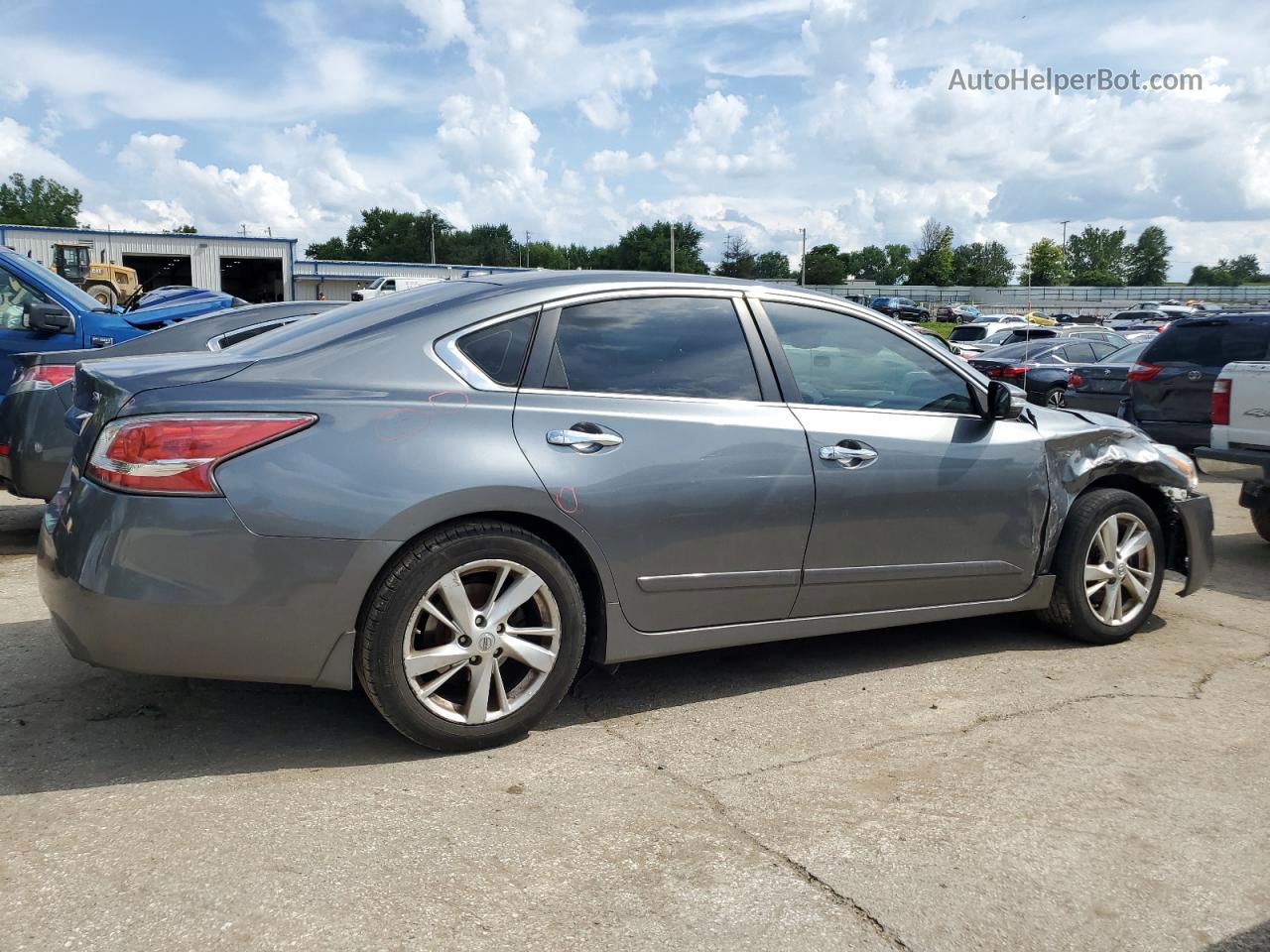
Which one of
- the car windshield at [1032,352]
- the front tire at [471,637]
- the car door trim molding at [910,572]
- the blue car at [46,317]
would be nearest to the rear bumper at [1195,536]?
the car door trim molding at [910,572]

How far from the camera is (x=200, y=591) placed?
3.16 meters

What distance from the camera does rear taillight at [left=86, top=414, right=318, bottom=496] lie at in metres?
3.17

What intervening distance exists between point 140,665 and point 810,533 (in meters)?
2.29

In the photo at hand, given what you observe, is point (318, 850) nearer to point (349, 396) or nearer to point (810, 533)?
point (349, 396)

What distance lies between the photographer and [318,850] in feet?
9.37

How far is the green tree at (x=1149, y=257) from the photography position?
133 metres

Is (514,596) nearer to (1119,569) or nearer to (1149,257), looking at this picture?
(1119,569)

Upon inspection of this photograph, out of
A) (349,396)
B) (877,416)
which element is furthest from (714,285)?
(349,396)

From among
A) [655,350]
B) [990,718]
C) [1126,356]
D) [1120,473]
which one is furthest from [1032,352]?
[655,350]

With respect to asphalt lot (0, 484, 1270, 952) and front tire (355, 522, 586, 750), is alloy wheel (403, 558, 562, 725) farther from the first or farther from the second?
asphalt lot (0, 484, 1270, 952)

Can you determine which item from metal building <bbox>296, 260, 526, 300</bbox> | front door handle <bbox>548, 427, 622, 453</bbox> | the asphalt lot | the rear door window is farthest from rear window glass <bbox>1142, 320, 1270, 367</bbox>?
metal building <bbox>296, 260, 526, 300</bbox>

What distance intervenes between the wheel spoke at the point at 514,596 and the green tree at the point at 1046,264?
118 m

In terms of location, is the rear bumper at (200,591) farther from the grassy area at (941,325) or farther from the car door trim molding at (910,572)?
the grassy area at (941,325)

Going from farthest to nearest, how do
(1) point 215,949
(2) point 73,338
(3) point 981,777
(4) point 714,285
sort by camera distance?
(2) point 73,338 → (4) point 714,285 → (3) point 981,777 → (1) point 215,949
